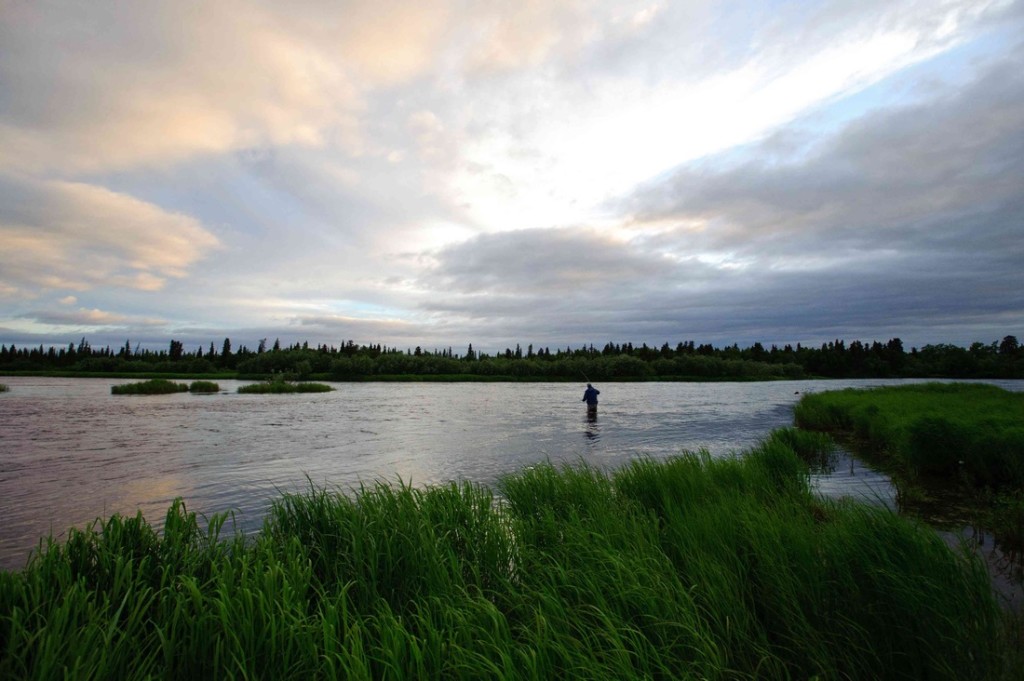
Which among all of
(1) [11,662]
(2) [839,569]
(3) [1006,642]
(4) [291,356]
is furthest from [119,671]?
(4) [291,356]

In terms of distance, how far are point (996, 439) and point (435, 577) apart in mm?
18664

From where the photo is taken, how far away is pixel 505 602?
6391mm

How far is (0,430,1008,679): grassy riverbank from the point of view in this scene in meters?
4.49

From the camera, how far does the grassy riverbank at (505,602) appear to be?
449cm

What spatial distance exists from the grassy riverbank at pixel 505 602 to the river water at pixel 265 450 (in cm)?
632

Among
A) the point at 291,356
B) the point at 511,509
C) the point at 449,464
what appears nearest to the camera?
the point at 511,509

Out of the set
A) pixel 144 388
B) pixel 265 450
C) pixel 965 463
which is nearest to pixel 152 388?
pixel 144 388

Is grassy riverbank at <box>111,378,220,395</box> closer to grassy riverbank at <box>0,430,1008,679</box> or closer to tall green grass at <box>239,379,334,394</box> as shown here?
tall green grass at <box>239,379,334,394</box>

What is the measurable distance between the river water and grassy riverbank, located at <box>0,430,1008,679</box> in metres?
6.32

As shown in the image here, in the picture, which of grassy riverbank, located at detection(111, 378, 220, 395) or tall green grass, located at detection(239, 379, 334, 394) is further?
tall green grass, located at detection(239, 379, 334, 394)

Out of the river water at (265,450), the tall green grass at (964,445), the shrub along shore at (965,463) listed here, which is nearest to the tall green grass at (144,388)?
the river water at (265,450)

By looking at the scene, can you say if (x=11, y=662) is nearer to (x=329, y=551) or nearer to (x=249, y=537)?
(x=329, y=551)

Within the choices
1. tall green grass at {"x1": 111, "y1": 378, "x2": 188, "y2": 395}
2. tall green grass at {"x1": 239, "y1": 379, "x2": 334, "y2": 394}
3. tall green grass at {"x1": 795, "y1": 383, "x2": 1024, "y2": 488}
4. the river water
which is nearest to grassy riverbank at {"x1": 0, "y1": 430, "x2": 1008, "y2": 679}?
the river water

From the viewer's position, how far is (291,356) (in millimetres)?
151750
